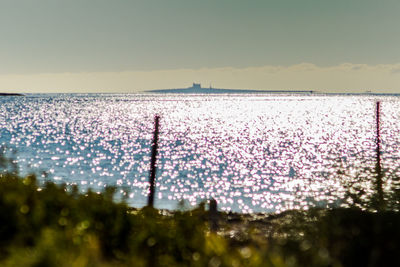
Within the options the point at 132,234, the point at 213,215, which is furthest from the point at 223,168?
the point at 132,234

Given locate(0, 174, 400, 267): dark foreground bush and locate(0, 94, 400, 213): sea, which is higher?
locate(0, 174, 400, 267): dark foreground bush

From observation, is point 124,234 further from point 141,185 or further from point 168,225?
point 141,185

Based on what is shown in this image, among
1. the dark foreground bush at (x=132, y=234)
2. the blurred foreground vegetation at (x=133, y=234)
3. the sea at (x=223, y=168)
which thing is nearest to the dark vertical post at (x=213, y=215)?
the blurred foreground vegetation at (x=133, y=234)

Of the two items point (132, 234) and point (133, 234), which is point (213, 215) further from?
point (133, 234)

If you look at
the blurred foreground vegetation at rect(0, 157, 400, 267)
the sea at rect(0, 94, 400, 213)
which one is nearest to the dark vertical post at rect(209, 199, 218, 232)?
the blurred foreground vegetation at rect(0, 157, 400, 267)

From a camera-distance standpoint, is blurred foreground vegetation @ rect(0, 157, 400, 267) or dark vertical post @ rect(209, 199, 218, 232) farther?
dark vertical post @ rect(209, 199, 218, 232)

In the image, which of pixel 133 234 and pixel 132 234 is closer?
pixel 133 234

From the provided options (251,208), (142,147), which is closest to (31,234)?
(251,208)

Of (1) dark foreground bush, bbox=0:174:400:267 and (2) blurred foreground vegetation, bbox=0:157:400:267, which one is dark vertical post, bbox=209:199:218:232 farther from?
(1) dark foreground bush, bbox=0:174:400:267

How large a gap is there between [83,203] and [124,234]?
109 cm

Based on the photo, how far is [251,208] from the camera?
31.8 metres

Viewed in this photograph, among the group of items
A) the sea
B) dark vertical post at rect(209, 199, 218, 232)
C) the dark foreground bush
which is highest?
the dark foreground bush

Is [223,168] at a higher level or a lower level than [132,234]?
lower

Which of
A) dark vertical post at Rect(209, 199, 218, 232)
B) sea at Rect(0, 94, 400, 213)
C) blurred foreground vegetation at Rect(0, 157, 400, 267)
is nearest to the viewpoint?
blurred foreground vegetation at Rect(0, 157, 400, 267)
